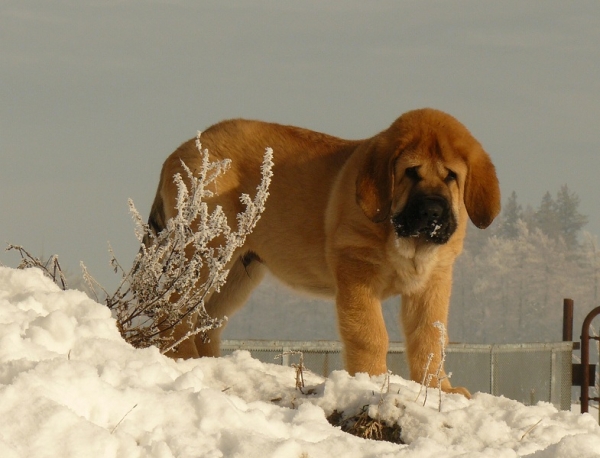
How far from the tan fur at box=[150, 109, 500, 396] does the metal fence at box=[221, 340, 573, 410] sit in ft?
10.4

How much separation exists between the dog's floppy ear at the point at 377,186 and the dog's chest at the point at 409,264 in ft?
0.67

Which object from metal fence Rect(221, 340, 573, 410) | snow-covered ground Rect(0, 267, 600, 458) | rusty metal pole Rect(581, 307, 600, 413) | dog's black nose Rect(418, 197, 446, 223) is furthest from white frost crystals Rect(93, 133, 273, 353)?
rusty metal pole Rect(581, 307, 600, 413)

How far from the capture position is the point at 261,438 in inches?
137

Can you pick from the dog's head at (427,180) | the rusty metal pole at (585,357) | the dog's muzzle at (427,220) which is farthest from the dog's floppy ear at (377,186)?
the rusty metal pole at (585,357)

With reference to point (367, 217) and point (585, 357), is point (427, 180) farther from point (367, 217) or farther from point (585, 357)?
point (585, 357)

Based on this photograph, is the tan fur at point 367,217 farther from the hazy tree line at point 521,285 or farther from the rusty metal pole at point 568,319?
the hazy tree line at point 521,285

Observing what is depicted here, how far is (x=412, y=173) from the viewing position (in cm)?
549

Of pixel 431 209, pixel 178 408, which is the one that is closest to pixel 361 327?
pixel 431 209

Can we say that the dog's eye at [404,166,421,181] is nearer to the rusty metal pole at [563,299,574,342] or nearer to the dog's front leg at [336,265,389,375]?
the dog's front leg at [336,265,389,375]

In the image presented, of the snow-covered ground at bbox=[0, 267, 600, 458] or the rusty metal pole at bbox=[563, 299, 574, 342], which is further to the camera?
the rusty metal pole at bbox=[563, 299, 574, 342]

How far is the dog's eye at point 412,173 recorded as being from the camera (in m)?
5.46

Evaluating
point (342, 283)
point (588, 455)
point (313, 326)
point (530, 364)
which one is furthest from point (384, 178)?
point (313, 326)

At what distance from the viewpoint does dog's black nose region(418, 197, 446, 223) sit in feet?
17.3

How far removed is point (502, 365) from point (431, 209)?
5.94 meters
